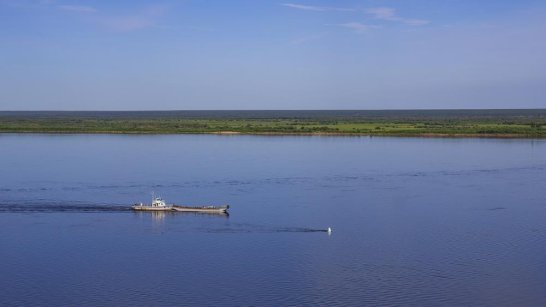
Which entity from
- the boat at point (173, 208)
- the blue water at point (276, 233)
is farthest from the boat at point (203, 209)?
the blue water at point (276, 233)

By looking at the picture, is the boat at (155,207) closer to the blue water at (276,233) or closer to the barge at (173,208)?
the barge at (173,208)

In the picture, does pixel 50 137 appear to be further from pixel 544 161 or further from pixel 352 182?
pixel 544 161

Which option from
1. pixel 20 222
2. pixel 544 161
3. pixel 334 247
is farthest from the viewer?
pixel 544 161

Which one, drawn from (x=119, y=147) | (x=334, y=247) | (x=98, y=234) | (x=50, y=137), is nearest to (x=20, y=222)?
(x=98, y=234)

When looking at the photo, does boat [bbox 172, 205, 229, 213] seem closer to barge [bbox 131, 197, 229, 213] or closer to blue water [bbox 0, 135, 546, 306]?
barge [bbox 131, 197, 229, 213]

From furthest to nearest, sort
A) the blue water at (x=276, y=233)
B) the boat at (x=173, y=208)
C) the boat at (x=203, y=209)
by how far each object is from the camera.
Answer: the boat at (x=173, y=208) < the boat at (x=203, y=209) < the blue water at (x=276, y=233)

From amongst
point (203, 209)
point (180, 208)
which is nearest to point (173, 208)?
point (180, 208)

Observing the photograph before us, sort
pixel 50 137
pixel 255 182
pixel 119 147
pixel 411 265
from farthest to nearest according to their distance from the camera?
pixel 50 137 < pixel 119 147 < pixel 255 182 < pixel 411 265

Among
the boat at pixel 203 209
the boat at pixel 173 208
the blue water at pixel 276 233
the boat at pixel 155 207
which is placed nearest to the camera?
the blue water at pixel 276 233
